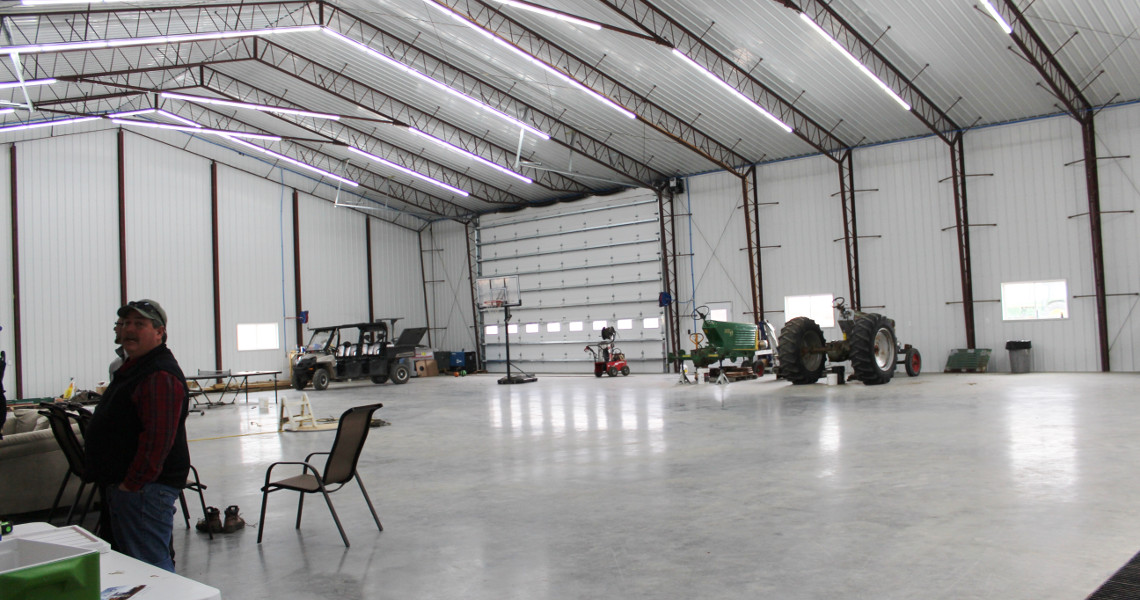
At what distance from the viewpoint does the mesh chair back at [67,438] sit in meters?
4.71

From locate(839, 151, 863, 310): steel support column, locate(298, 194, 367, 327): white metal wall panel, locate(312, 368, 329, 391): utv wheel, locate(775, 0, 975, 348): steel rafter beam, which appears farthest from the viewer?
locate(298, 194, 367, 327): white metal wall panel

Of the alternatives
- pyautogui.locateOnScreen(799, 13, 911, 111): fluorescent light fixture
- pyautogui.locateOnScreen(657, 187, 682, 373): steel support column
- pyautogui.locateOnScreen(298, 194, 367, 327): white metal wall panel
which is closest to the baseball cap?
pyautogui.locateOnScreen(799, 13, 911, 111): fluorescent light fixture

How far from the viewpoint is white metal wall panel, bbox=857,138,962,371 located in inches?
669

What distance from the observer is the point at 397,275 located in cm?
2536

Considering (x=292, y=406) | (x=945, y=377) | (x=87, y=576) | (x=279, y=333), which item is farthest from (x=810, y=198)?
(x=87, y=576)

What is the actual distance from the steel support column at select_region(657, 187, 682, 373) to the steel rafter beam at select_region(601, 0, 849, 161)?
466 centimetres

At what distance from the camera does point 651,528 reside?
4.49m

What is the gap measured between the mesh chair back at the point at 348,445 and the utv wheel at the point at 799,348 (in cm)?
1018

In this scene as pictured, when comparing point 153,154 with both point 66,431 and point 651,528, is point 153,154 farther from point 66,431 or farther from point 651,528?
point 651,528

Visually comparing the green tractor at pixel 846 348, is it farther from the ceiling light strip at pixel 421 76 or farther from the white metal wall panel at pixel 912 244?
the ceiling light strip at pixel 421 76

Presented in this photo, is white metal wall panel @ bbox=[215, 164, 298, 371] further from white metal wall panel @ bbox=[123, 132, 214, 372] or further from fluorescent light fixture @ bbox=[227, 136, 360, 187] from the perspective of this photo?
fluorescent light fixture @ bbox=[227, 136, 360, 187]

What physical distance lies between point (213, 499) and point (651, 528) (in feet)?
11.9

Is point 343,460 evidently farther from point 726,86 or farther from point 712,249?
point 712,249

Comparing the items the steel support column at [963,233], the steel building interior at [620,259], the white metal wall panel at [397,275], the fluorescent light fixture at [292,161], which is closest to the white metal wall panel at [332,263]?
the steel building interior at [620,259]
